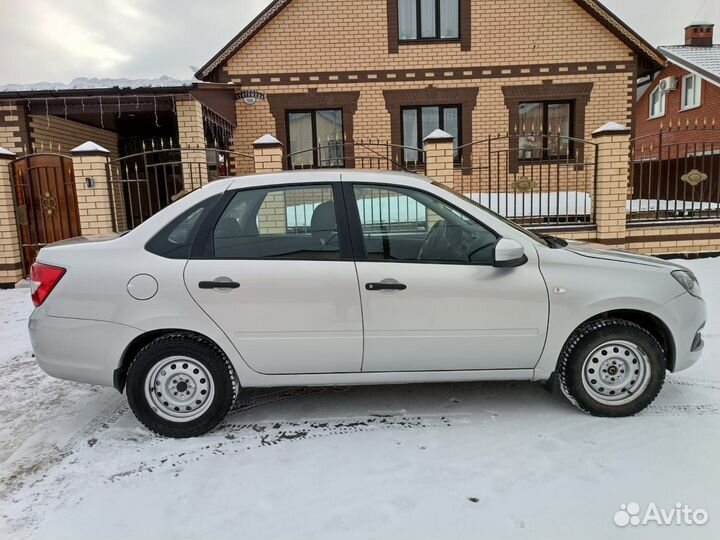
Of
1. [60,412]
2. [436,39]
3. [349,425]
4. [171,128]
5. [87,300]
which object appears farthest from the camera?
[171,128]

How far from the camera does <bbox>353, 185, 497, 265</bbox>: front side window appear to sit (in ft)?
11.0

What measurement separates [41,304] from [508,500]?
2942 millimetres

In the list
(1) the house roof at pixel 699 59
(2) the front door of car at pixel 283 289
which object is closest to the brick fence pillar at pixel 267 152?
(2) the front door of car at pixel 283 289

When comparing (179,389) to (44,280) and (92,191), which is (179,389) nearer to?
(44,280)

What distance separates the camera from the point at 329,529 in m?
2.48

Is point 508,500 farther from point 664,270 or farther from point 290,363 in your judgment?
point 664,270

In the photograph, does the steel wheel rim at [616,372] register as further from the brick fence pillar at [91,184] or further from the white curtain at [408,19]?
the white curtain at [408,19]

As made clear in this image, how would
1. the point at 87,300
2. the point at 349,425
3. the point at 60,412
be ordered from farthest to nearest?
1. the point at 60,412
2. the point at 349,425
3. the point at 87,300

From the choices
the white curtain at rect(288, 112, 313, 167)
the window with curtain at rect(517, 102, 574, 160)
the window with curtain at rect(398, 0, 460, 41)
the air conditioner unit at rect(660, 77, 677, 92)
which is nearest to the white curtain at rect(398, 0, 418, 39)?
the window with curtain at rect(398, 0, 460, 41)

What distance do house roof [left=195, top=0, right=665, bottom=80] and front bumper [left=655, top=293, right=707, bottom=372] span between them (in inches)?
440

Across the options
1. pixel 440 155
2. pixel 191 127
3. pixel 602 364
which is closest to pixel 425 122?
pixel 440 155

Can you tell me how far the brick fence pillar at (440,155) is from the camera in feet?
27.8

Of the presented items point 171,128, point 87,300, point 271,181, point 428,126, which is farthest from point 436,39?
point 87,300

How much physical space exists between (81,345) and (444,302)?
2246 mm
